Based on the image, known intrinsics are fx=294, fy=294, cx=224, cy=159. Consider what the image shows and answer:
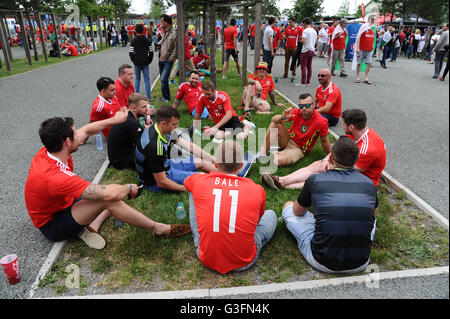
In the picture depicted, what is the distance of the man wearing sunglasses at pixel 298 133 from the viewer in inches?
198

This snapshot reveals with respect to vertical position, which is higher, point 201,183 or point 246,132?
point 201,183

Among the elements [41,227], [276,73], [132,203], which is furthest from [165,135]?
[276,73]

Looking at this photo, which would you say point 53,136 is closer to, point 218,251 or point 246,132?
point 218,251

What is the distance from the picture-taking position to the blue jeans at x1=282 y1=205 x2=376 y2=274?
294 cm

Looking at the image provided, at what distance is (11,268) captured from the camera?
108 inches

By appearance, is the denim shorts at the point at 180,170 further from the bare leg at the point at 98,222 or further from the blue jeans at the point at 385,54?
the blue jeans at the point at 385,54

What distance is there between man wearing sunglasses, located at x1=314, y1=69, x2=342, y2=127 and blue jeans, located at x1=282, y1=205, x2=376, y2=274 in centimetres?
373

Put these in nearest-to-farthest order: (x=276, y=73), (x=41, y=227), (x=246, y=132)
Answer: (x=41, y=227) → (x=246, y=132) → (x=276, y=73)

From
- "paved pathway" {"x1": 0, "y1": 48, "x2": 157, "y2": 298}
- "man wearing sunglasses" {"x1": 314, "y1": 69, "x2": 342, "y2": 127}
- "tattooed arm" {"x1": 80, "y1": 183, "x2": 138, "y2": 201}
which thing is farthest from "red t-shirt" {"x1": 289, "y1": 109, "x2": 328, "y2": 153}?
"paved pathway" {"x1": 0, "y1": 48, "x2": 157, "y2": 298}

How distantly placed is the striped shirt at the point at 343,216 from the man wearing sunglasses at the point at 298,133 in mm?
2344

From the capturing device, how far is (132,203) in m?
4.10

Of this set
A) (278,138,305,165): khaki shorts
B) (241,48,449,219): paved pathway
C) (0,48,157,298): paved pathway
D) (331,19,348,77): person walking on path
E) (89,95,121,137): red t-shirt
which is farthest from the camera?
(331,19,348,77): person walking on path

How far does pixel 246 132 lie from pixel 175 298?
4186mm

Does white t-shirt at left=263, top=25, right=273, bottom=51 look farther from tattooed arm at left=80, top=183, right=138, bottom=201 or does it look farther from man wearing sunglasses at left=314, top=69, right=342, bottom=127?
tattooed arm at left=80, top=183, right=138, bottom=201
